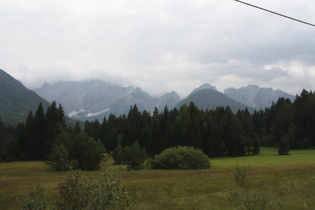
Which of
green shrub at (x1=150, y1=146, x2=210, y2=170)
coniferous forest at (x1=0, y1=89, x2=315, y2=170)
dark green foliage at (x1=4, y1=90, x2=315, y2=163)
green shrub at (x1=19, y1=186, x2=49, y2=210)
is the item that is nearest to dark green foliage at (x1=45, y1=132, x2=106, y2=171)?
coniferous forest at (x1=0, y1=89, x2=315, y2=170)

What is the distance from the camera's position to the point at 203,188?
22.2 metres

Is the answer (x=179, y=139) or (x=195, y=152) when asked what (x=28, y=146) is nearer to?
(x=179, y=139)

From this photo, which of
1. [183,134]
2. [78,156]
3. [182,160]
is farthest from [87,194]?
[183,134]

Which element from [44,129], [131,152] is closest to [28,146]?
[44,129]

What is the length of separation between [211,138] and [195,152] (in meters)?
26.1

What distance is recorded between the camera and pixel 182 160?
156ft

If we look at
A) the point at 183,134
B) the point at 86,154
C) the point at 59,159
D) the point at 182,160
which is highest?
the point at 183,134

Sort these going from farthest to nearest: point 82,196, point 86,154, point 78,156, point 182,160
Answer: point 182,160
point 78,156
point 86,154
point 82,196

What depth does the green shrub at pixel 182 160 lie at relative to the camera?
157 ft

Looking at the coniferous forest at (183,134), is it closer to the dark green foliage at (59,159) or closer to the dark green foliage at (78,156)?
the dark green foliage at (78,156)

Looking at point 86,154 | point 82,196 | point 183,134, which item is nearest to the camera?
point 82,196

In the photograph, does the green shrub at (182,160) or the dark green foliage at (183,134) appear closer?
the green shrub at (182,160)

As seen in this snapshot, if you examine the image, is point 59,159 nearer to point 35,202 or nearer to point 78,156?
point 78,156

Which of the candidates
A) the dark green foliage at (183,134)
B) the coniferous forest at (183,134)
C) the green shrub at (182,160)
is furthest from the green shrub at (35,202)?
the dark green foliage at (183,134)
